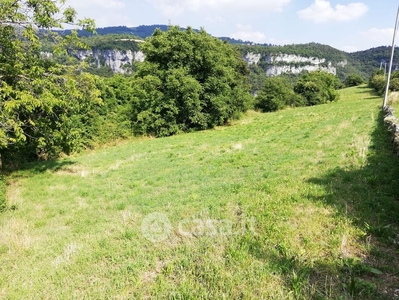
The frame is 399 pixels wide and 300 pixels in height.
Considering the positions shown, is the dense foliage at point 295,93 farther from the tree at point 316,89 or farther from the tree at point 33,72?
the tree at point 33,72

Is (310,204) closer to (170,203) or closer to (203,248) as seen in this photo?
(203,248)

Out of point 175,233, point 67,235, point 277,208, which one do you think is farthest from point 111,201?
point 277,208

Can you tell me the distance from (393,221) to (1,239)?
30.2 feet

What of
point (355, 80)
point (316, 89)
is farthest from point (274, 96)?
point (355, 80)

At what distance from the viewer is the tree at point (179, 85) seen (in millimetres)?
25172

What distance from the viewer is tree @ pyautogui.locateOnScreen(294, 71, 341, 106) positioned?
4819 centimetres

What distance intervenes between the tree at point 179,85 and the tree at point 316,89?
26.7 m

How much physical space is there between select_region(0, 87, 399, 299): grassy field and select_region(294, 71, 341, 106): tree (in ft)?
132

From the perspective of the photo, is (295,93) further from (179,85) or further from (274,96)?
(179,85)

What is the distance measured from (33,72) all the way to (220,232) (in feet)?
31.4

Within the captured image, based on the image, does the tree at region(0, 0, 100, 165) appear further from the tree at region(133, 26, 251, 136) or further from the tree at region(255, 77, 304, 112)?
the tree at region(255, 77, 304, 112)

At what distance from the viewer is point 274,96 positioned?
42.2 metres

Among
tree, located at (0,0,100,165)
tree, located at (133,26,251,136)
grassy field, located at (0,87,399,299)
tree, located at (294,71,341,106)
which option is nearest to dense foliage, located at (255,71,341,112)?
tree, located at (294,71,341,106)

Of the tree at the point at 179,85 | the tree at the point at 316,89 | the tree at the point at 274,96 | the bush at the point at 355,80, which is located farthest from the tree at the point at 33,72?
the bush at the point at 355,80
